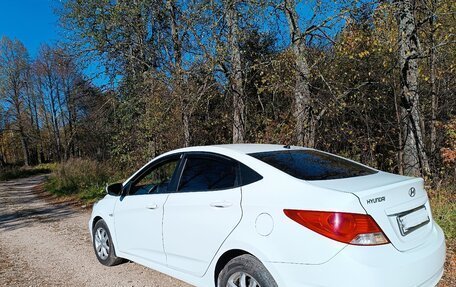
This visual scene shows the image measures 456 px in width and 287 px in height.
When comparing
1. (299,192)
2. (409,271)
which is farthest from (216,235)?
(409,271)

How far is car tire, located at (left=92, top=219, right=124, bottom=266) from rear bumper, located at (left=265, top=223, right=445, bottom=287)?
9.94 ft

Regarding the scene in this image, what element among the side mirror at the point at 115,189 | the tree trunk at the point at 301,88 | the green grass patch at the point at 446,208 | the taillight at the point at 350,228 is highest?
the tree trunk at the point at 301,88

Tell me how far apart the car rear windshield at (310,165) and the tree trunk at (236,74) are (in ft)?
22.9

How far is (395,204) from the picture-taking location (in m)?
3.00

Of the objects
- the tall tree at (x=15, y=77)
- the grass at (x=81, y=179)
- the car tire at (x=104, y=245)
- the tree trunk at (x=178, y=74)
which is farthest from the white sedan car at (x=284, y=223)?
the tall tree at (x=15, y=77)

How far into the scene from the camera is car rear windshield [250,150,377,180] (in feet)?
11.1

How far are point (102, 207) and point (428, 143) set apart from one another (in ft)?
29.3

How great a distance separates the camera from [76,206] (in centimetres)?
1230

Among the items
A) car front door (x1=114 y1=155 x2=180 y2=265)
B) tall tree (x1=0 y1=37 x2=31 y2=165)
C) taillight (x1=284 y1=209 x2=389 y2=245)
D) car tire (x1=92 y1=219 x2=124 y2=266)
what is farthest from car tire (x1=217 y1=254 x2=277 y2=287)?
tall tree (x1=0 y1=37 x2=31 y2=165)

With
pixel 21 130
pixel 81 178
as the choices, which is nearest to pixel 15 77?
pixel 21 130

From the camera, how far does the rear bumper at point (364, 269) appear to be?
2.65 meters

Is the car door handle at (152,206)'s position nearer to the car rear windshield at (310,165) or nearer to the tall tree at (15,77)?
the car rear windshield at (310,165)

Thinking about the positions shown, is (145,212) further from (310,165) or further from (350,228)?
(350,228)

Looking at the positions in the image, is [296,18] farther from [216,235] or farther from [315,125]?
[216,235]
